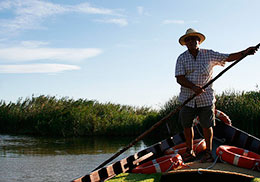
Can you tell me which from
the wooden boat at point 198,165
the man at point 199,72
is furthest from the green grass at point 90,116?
the man at point 199,72

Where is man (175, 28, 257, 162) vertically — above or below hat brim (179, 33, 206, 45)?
below

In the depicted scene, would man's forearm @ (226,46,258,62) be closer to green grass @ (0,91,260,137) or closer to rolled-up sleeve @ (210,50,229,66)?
rolled-up sleeve @ (210,50,229,66)

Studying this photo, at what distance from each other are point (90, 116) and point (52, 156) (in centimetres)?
515

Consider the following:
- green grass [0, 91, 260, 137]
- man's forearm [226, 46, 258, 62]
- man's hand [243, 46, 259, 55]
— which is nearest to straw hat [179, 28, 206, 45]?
man's forearm [226, 46, 258, 62]

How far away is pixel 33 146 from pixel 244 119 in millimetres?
7302

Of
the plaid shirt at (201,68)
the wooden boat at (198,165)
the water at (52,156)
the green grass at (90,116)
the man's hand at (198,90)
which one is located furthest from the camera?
the green grass at (90,116)

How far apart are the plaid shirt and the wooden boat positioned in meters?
0.84

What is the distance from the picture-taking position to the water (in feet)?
24.4

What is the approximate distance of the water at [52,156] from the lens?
7.45 meters

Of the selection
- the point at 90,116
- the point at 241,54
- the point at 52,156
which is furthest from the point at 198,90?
the point at 90,116

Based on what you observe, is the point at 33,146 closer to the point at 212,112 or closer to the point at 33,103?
the point at 33,103

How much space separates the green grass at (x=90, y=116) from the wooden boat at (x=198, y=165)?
5.96m

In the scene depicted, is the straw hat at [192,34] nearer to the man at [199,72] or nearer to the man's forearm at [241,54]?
the man at [199,72]

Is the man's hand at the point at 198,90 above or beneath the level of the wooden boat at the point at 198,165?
above
